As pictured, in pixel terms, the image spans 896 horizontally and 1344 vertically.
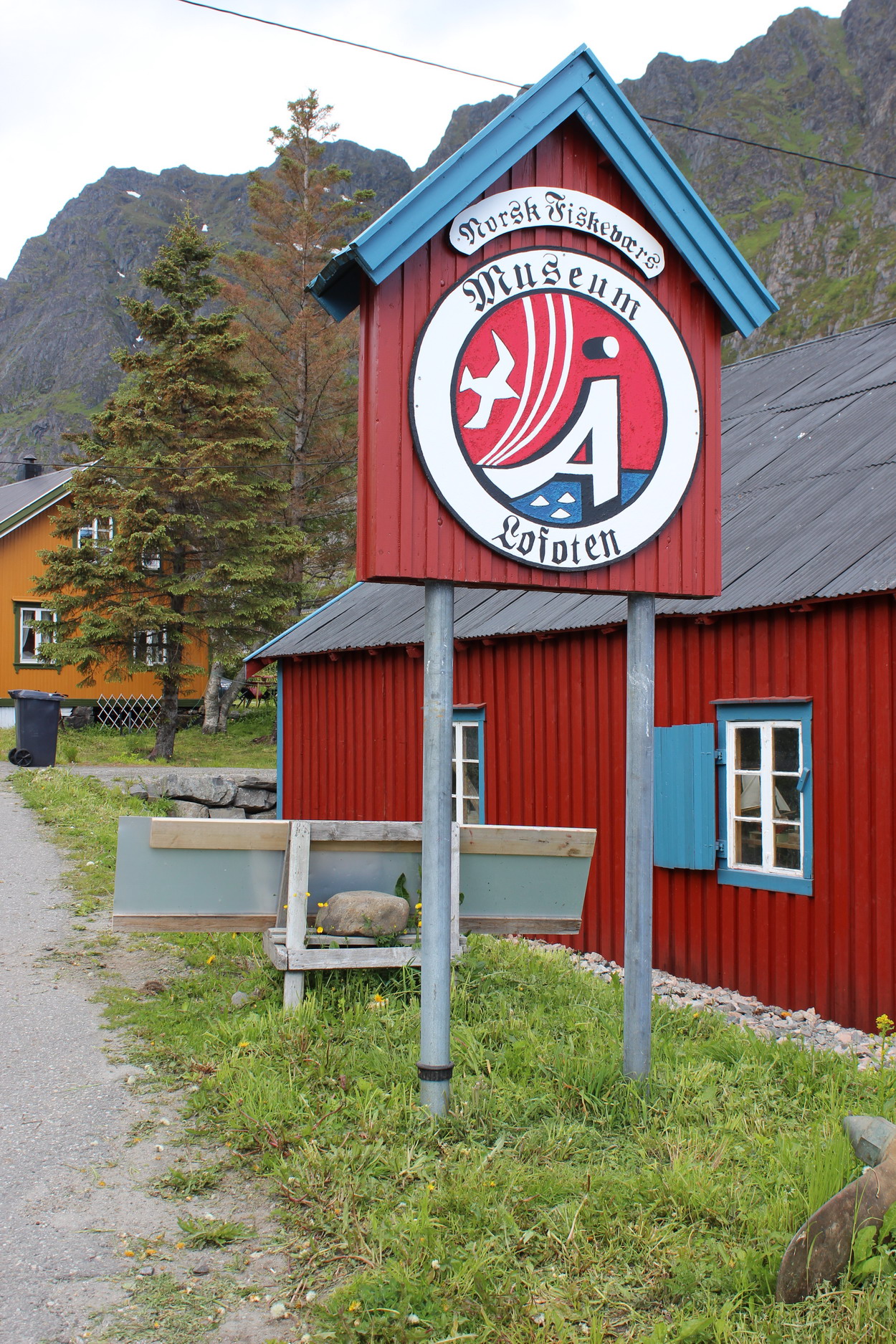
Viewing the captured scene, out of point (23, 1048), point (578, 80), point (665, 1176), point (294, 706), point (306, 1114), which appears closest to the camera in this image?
point (665, 1176)

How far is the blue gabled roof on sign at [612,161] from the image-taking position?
429cm

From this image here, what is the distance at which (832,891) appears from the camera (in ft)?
24.8

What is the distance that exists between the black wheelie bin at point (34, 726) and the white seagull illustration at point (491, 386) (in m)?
18.5

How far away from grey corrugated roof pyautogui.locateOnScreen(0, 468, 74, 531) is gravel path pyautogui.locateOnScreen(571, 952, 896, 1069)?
82.5ft

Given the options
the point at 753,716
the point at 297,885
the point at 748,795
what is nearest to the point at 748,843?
the point at 748,795

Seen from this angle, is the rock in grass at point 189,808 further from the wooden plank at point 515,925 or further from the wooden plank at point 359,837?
the wooden plank at point 515,925

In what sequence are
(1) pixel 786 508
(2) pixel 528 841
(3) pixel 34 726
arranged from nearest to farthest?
(2) pixel 528 841 → (1) pixel 786 508 → (3) pixel 34 726

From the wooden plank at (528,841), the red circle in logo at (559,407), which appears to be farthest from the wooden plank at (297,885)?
the red circle in logo at (559,407)

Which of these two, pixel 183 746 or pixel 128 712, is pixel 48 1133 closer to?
pixel 183 746

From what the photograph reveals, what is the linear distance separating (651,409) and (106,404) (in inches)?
952

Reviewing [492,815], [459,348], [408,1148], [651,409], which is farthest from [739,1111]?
[492,815]

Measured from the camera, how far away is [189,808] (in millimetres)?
16516

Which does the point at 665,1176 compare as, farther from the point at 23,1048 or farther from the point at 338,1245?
the point at 23,1048

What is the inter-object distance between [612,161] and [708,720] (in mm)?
4832
